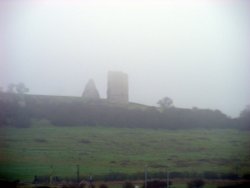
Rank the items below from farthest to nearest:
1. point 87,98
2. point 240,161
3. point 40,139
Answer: point 87,98, point 40,139, point 240,161

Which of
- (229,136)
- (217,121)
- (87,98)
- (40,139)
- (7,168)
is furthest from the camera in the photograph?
(87,98)

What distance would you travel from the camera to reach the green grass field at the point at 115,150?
20953 mm

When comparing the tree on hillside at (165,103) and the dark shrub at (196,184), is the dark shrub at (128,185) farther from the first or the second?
the tree on hillside at (165,103)

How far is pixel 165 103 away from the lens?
95.8 ft

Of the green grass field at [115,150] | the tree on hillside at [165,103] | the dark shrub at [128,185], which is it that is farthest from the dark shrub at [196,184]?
the tree on hillside at [165,103]

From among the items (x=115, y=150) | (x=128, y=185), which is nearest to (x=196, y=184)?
(x=128, y=185)

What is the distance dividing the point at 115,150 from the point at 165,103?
6366mm

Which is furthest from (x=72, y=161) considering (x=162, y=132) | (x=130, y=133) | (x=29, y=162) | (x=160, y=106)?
(x=160, y=106)

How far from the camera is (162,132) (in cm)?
2688

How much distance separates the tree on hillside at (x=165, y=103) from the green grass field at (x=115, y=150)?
7.78 ft

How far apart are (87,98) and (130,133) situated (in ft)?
20.7

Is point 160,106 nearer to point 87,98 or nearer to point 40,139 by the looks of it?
point 87,98

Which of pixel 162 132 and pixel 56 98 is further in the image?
pixel 56 98

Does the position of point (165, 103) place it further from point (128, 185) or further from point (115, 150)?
point (128, 185)
